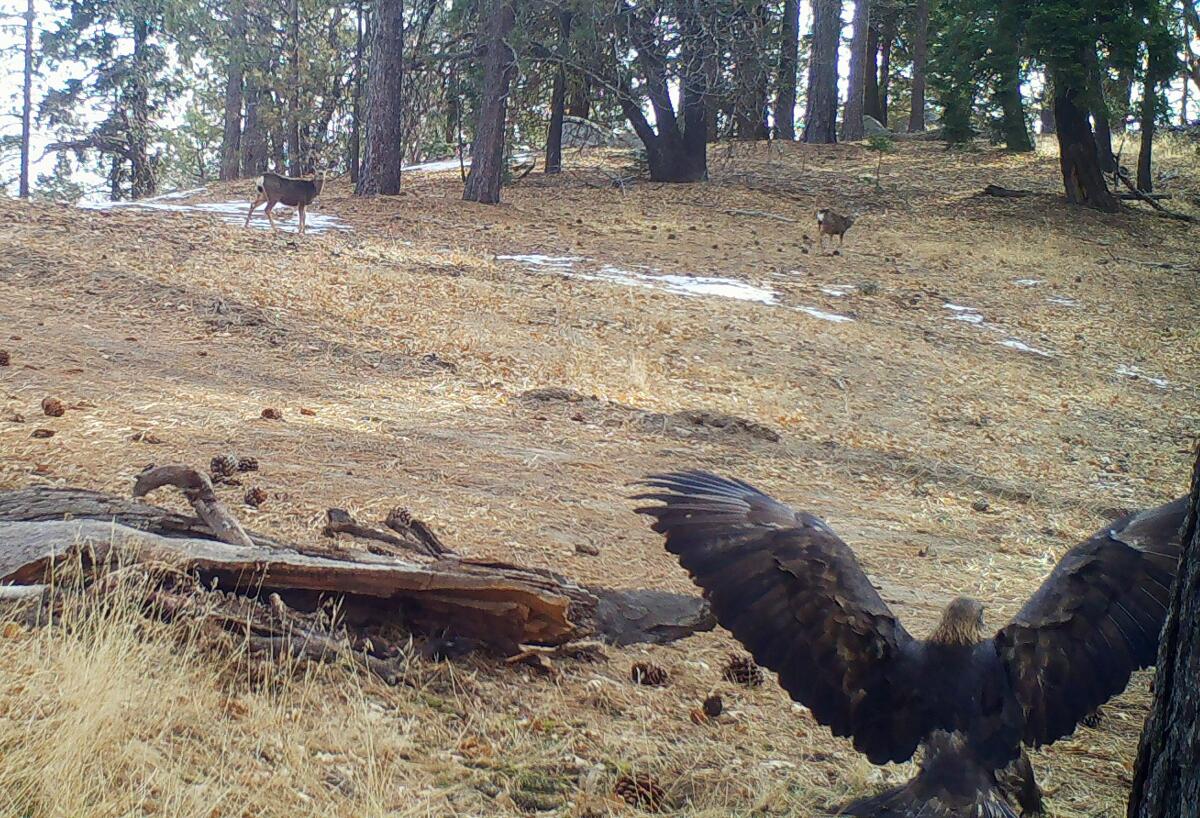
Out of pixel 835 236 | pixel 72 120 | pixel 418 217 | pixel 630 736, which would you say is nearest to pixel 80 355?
pixel 630 736

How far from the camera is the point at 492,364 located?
9219 mm

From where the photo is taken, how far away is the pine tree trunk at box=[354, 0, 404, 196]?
17672 millimetres

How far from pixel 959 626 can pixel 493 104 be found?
629 inches

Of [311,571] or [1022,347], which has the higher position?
[1022,347]

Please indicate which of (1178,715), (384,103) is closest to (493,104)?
(384,103)

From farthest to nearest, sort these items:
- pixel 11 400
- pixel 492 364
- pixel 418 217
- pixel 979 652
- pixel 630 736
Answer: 1. pixel 418 217
2. pixel 492 364
3. pixel 11 400
4. pixel 630 736
5. pixel 979 652

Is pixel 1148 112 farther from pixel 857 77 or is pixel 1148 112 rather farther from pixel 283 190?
pixel 283 190

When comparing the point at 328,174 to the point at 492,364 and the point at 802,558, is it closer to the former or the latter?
the point at 492,364

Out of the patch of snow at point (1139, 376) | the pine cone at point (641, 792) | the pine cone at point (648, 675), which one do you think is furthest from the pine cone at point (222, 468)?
the patch of snow at point (1139, 376)

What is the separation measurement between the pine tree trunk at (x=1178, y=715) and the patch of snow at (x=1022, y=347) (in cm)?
1078

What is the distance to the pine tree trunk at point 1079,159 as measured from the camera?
66.7ft

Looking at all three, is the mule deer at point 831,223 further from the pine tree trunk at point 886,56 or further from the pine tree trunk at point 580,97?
the pine tree trunk at point 886,56

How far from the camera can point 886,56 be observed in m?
36.0

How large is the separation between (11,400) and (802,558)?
5.10 m
